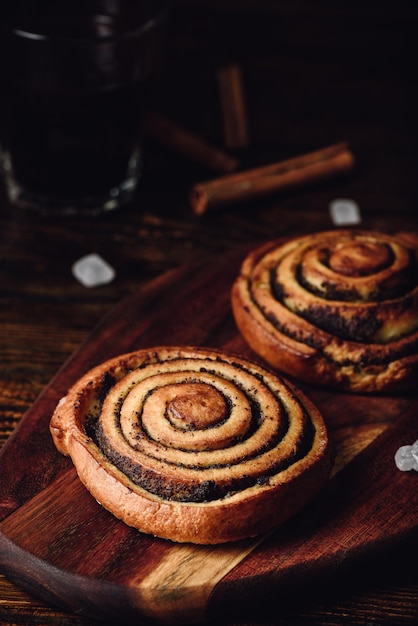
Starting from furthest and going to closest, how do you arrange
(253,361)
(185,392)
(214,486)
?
(253,361)
(185,392)
(214,486)

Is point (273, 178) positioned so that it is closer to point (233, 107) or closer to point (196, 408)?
point (233, 107)

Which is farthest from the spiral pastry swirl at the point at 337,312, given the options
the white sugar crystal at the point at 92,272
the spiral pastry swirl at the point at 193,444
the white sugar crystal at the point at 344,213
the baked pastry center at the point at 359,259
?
the white sugar crystal at the point at 344,213

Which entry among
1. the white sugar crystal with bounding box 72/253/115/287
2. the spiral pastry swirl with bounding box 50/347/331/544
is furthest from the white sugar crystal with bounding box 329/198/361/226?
the spiral pastry swirl with bounding box 50/347/331/544

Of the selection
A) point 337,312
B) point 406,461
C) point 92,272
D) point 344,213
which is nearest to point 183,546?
point 406,461

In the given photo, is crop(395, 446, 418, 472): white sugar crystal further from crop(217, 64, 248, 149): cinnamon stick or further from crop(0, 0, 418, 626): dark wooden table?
crop(217, 64, 248, 149): cinnamon stick

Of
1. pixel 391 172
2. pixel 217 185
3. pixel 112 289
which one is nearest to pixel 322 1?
pixel 391 172

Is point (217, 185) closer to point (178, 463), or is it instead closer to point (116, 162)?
point (116, 162)

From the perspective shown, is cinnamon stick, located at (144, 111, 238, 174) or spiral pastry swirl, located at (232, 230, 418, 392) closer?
spiral pastry swirl, located at (232, 230, 418, 392)
